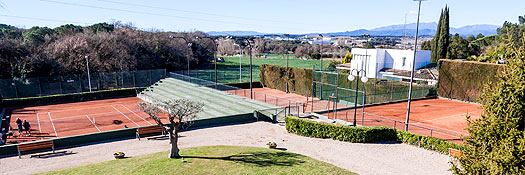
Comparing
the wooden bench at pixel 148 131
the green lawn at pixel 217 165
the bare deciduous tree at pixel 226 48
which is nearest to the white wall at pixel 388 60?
the wooden bench at pixel 148 131

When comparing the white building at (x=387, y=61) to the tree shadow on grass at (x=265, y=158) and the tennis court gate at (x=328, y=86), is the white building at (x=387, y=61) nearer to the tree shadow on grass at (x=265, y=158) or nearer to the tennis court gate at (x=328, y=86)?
the tennis court gate at (x=328, y=86)

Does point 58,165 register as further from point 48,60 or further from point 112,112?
point 48,60

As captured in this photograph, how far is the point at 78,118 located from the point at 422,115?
28697mm

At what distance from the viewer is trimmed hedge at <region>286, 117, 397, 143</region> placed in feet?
72.1

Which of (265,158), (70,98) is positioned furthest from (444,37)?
(70,98)

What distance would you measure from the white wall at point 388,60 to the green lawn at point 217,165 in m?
39.9

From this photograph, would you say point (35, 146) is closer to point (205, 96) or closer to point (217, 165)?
point (217, 165)

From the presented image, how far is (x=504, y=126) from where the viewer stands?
7.24 m

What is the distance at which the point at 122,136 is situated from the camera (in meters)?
23.0

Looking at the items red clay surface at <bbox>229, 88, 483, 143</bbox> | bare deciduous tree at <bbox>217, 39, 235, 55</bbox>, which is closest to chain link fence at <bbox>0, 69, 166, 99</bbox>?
red clay surface at <bbox>229, 88, 483, 143</bbox>

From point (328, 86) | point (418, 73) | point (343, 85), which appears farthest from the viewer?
point (418, 73)

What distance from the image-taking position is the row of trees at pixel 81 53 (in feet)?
143

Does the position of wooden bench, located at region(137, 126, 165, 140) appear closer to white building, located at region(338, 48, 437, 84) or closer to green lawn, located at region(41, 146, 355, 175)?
green lawn, located at region(41, 146, 355, 175)

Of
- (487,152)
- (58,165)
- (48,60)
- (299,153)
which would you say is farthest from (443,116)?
A: (48,60)
